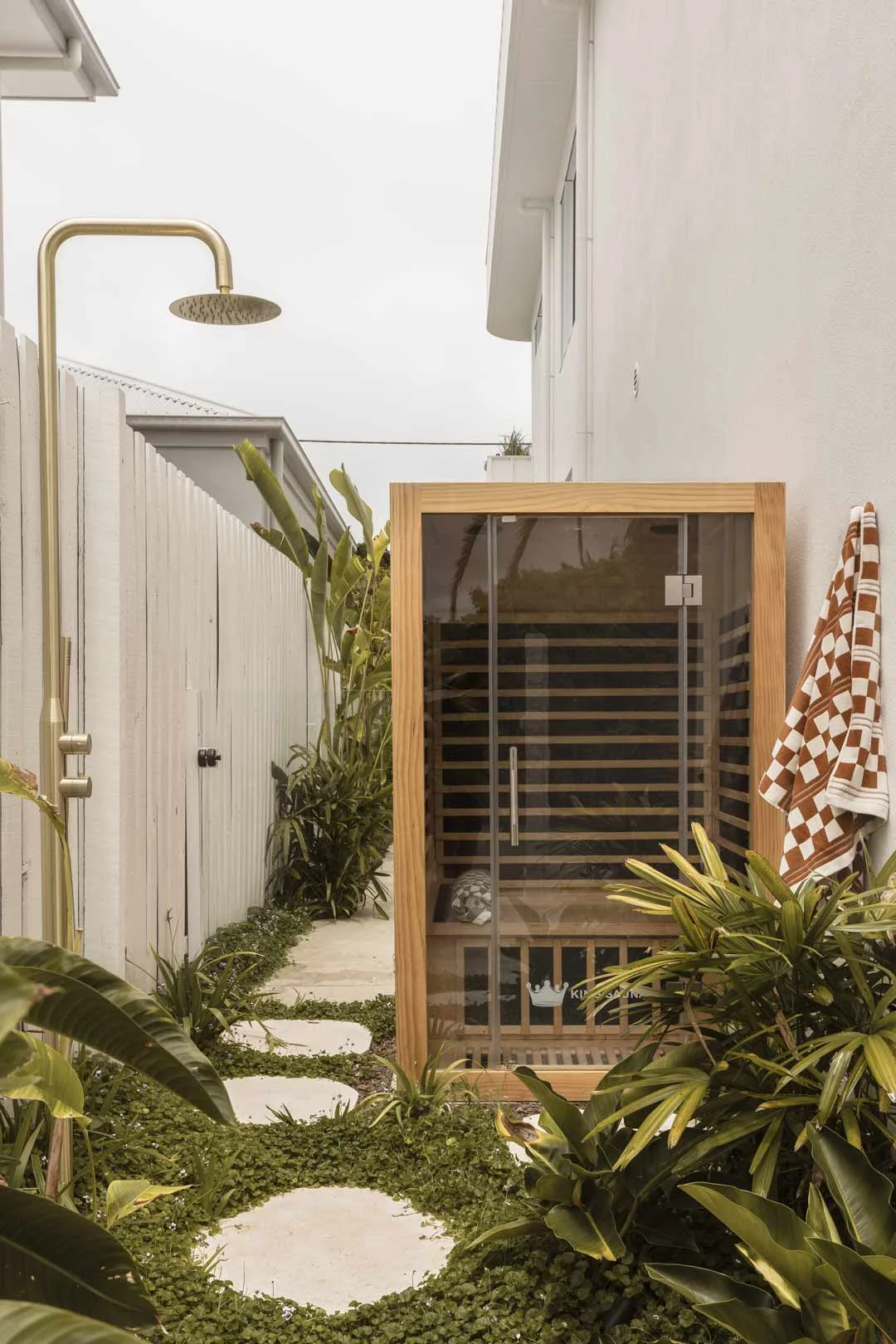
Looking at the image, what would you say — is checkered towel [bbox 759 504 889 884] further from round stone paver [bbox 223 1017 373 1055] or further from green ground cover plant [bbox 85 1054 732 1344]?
round stone paver [bbox 223 1017 373 1055]

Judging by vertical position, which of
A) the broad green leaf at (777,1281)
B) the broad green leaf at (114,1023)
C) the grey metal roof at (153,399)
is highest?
the grey metal roof at (153,399)

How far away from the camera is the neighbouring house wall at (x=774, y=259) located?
2.81 meters

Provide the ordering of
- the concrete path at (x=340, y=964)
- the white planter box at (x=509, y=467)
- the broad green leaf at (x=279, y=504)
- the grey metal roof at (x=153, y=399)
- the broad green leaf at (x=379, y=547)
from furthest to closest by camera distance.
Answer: the white planter box at (x=509, y=467)
the grey metal roof at (x=153, y=399)
the broad green leaf at (x=379, y=547)
the broad green leaf at (x=279, y=504)
the concrete path at (x=340, y=964)

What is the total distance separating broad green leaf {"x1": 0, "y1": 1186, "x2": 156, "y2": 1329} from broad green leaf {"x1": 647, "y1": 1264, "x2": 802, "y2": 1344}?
114 centimetres

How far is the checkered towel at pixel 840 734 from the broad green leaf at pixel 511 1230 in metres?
1.08

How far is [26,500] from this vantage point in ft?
10.5

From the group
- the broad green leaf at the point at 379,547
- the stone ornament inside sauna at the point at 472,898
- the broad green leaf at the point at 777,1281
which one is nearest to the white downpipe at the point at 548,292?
the broad green leaf at the point at 379,547

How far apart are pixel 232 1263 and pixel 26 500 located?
2.02 metres

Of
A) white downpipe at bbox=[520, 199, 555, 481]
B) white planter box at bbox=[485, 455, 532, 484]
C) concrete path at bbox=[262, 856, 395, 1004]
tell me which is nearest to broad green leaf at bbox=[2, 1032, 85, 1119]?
concrete path at bbox=[262, 856, 395, 1004]

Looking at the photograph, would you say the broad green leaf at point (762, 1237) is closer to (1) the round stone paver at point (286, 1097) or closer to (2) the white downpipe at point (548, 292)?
(1) the round stone paver at point (286, 1097)

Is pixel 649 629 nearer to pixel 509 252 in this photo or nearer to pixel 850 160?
pixel 850 160

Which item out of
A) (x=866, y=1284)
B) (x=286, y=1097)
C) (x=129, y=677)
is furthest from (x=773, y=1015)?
(x=129, y=677)

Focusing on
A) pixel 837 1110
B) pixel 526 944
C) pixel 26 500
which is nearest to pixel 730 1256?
pixel 837 1110

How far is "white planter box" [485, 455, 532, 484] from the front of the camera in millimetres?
14250
